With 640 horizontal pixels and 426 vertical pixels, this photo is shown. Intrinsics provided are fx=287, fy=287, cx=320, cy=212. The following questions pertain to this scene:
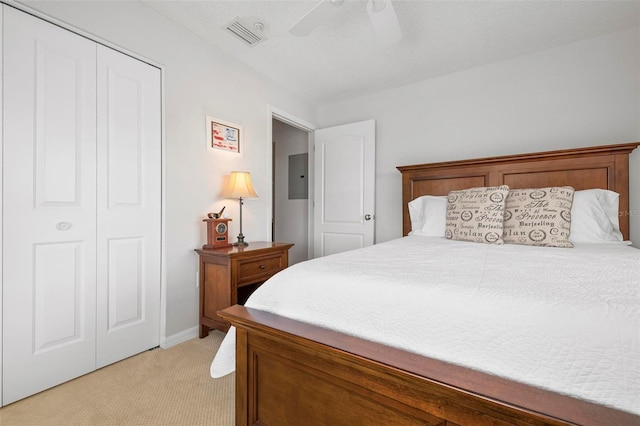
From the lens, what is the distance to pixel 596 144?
2.40m

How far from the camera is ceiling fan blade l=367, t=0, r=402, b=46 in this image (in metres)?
1.70

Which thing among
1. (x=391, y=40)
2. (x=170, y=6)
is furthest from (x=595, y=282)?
(x=170, y=6)

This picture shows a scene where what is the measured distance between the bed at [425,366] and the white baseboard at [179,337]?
124 centimetres

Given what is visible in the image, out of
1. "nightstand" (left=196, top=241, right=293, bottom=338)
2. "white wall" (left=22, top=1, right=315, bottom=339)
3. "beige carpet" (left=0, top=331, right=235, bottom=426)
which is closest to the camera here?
"beige carpet" (left=0, top=331, right=235, bottom=426)

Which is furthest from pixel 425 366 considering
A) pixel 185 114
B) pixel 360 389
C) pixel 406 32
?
pixel 406 32

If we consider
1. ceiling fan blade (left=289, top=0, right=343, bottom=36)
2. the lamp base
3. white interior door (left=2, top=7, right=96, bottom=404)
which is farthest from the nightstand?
ceiling fan blade (left=289, top=0, right=343, bottom=36)

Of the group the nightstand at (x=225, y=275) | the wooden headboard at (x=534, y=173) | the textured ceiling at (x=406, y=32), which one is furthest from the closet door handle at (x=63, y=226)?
the wooden headboard at (x=534, y=173)

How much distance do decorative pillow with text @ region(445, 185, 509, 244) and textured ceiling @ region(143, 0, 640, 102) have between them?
129cm

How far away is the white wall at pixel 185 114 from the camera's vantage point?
1.96 metres

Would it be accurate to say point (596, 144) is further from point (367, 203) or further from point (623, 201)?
point (367, 203)

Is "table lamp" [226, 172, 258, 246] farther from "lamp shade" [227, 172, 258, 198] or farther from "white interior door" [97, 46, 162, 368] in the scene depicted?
"white interior door" [97, 46, 162, 368]

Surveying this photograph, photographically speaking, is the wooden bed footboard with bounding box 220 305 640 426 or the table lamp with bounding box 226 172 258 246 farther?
the table lamp with bounding box 226 172 258 246

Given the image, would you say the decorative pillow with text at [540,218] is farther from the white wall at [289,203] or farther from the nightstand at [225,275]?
the white wall at [289,203]

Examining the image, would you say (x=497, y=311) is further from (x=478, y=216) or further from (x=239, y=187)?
(x=239, y=187)
